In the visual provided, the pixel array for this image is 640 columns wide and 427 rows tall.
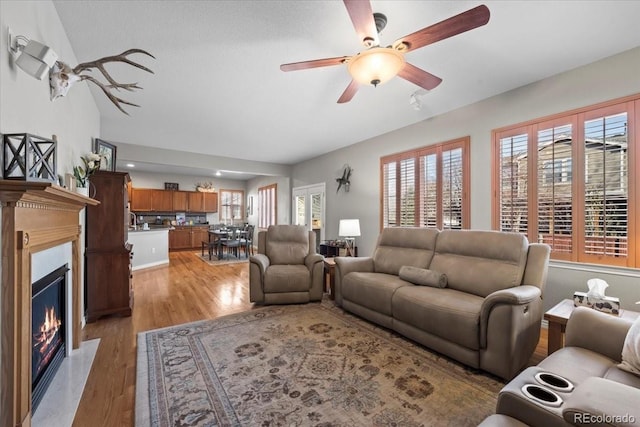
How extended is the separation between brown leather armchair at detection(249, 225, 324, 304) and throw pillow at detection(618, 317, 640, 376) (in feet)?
9.06

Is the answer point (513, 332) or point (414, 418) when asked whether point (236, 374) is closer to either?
point (414, 418)

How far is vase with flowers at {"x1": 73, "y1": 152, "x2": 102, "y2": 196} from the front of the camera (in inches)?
98.9

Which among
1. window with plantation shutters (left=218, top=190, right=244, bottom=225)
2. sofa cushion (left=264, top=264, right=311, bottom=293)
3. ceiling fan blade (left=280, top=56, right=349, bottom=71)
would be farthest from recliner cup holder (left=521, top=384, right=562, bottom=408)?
window with plantation shutters (left=218, top=190, right=244, bottom=225)

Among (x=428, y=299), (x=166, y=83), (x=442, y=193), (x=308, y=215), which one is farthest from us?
(x=308, y=215)

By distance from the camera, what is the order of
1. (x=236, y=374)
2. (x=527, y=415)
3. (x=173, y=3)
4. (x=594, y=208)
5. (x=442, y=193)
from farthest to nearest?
(x=442, y=193)
(x=594, y=208)
(x=236, y=374)
(x=173, y=3)
(x=527, y=415)

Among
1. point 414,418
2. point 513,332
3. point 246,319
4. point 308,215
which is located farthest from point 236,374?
point 308,215

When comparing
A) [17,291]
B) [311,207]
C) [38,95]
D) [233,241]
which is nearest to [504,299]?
[17,291]

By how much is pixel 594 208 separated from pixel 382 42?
8.19ft

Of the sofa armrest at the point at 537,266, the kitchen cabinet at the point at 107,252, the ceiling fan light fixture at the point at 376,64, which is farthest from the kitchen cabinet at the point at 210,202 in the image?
the sofa armrest at the point at 537,266

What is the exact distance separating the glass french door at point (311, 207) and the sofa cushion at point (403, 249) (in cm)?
263

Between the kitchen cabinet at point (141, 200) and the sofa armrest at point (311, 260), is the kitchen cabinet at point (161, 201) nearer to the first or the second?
the kitchen cabinet at point (141, 200)

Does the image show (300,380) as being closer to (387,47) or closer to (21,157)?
(21,157)

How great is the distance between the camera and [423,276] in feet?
9.09

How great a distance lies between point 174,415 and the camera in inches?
63.6
